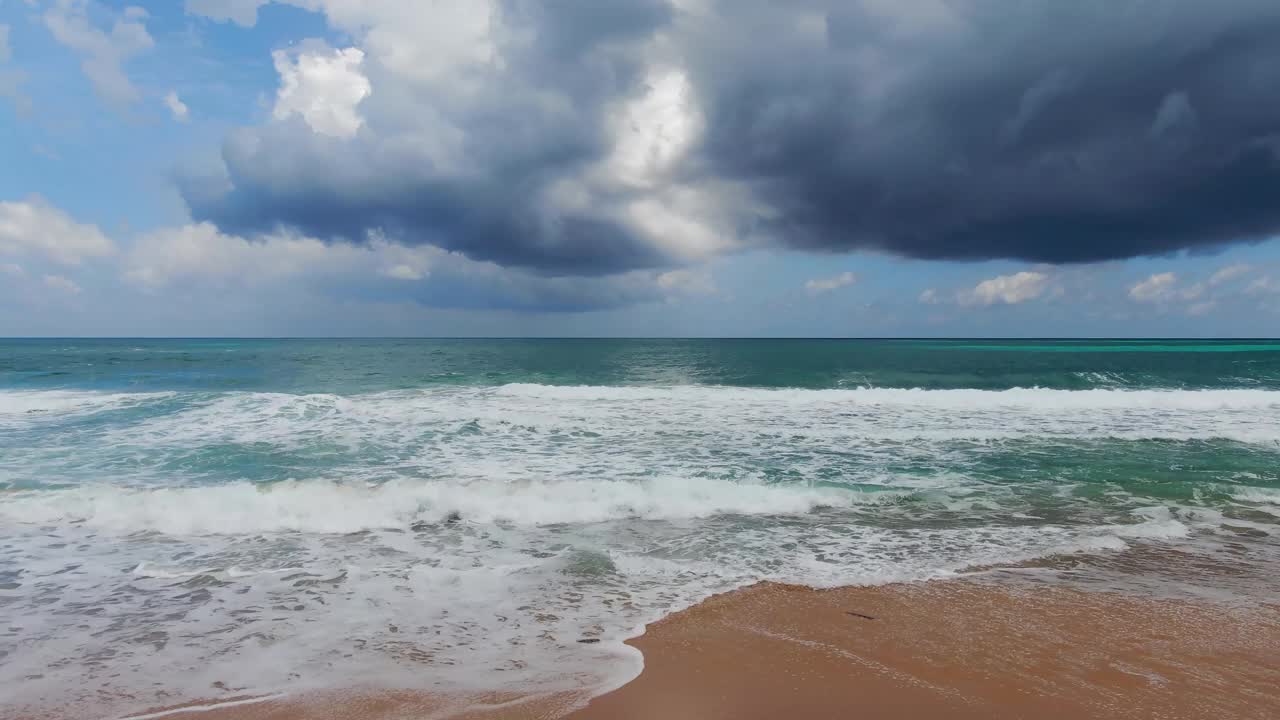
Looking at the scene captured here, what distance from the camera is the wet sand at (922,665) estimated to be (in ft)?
13.3

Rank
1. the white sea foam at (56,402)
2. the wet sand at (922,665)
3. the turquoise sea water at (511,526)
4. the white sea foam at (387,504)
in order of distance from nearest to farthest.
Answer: the wet sand at (922,665)
the turquoise sea water at (511,526)
the white sea foam at (387,504)
the white sea foam at (56,402)

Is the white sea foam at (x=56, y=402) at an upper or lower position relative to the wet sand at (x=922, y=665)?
upper

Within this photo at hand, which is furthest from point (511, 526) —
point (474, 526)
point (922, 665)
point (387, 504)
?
point (922, 665)

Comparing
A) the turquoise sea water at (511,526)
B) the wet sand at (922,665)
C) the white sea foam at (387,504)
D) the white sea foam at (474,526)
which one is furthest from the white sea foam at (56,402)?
the wet sand at (922,665)

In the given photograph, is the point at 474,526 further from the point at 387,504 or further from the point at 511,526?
the point at 387,504

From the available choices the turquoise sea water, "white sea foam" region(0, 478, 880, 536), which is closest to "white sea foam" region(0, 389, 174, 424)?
the turquoise sea water

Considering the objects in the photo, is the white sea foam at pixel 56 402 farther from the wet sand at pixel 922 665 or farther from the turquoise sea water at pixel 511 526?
the wet sand at pixel 922 665

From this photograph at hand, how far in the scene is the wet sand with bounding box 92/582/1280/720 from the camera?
4039 millimetres

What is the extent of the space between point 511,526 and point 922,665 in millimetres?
5552

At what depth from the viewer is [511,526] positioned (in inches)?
338

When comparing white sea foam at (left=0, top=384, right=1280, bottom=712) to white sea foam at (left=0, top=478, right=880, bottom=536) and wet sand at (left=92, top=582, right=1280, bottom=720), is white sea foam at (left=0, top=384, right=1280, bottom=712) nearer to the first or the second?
white sea foam at (left=0, top=478, right=880, bottom=536)

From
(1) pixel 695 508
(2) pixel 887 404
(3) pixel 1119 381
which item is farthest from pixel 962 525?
(3) pixel 1119 381

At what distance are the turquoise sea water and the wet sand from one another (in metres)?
0.36

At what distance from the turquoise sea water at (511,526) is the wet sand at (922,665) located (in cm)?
36
